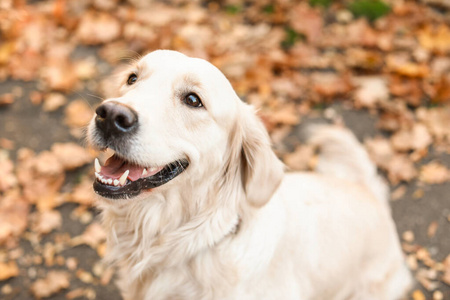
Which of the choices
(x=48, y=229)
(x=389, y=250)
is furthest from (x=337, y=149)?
(x=48, y=229)

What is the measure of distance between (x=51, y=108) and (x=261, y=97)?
2.21 meters

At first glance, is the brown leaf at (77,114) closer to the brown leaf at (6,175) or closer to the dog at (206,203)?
the brown leaf at (6,175)

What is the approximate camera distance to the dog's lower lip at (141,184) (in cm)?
209

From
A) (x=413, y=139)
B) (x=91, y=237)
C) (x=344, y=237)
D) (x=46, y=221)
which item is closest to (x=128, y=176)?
(x=344, y=237)

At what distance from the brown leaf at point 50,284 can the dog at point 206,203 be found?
0.73m

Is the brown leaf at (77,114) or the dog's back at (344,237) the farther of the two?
the brown leaf at (77,114)

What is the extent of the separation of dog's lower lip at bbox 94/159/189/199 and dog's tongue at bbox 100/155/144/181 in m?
0.04

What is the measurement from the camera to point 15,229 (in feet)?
11.2

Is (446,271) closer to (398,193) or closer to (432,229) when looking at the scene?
(432,229)

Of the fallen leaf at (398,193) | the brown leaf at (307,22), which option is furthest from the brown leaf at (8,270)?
the brown leaf at (307,22)

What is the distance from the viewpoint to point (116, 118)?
198 centimetres

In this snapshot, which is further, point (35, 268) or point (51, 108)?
point (51, 108)

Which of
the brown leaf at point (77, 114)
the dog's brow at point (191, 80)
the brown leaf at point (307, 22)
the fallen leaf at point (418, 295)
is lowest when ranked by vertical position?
the fallen leaf at point (418, 295)

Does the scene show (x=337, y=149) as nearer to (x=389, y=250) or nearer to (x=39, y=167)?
(x=389, y=250)
